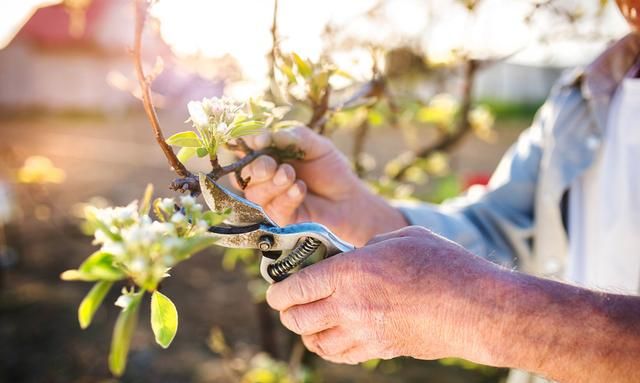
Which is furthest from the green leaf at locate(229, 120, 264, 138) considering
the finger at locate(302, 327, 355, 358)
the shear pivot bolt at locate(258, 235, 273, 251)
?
the finger at locate(302, 327, 355, 358)

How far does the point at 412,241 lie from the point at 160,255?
57cm

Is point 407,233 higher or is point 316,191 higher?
point 407,233

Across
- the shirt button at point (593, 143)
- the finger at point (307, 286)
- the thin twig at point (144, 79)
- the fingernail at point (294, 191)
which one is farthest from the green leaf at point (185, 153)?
the shirt button at point (593, 143)

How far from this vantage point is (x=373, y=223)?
76.9 inches

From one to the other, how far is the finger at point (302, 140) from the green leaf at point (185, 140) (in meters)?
0.46

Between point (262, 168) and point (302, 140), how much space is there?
15 centimetres

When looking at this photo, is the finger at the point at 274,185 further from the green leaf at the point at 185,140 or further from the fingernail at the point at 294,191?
the green leaf at the point at 185,140

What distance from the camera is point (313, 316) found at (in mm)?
1304

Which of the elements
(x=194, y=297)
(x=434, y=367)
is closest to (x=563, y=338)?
(x=434, y=367)

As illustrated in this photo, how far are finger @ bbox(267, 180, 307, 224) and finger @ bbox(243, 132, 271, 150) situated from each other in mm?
141

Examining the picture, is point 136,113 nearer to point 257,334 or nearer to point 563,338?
point 257,334

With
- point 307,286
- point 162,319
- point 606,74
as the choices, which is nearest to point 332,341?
point 307,286

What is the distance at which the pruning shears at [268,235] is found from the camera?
1.26 m

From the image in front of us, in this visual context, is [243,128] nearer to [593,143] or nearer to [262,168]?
[262,168]
